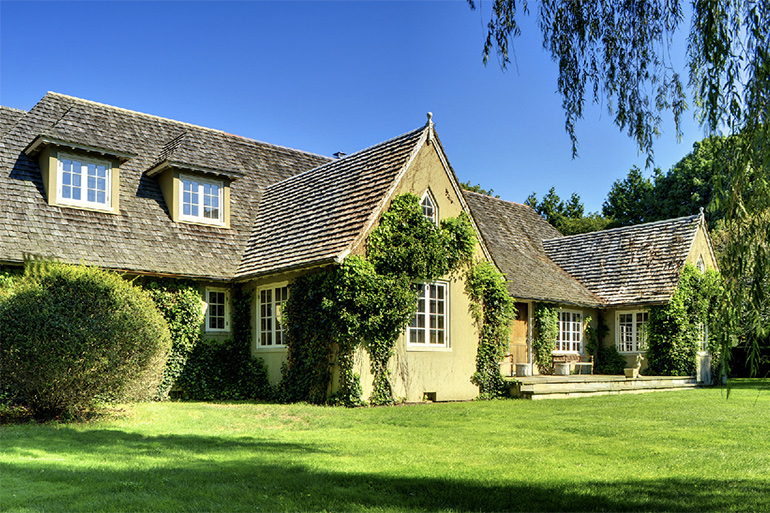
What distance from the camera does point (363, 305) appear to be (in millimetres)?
15430

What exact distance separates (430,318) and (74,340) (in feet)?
29.3

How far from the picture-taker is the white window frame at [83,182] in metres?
16.9

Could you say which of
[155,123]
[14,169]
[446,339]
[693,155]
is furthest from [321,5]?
[693,155]

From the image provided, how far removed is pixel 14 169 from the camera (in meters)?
16.9

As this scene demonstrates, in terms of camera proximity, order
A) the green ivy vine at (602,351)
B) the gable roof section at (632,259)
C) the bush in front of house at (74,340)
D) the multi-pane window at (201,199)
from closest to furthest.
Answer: the bush in front of house at (74,340)
the multi-pane window at (201,199)
the gable roof section at (632,259)
the green ivy vine at (602,351)

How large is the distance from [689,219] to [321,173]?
15365 mm

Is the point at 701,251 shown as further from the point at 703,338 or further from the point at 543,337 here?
the point at 543,337

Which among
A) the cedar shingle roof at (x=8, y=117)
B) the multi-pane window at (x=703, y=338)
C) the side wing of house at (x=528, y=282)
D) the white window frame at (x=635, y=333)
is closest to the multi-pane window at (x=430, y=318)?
the side wing of house at (x=528, y=282)

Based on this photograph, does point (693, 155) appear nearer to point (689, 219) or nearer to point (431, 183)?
point (689, 219)

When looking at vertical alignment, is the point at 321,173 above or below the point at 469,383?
above

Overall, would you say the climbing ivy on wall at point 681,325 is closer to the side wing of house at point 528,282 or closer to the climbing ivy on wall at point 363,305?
the side wing of house at point 528,282

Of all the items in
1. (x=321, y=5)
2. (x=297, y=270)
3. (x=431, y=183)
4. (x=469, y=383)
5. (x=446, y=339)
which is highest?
(x=321, y=5)

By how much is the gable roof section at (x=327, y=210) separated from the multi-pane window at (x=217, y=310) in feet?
3.31

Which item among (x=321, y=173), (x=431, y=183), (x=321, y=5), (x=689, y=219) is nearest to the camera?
Answer: (x=321, y=5)
